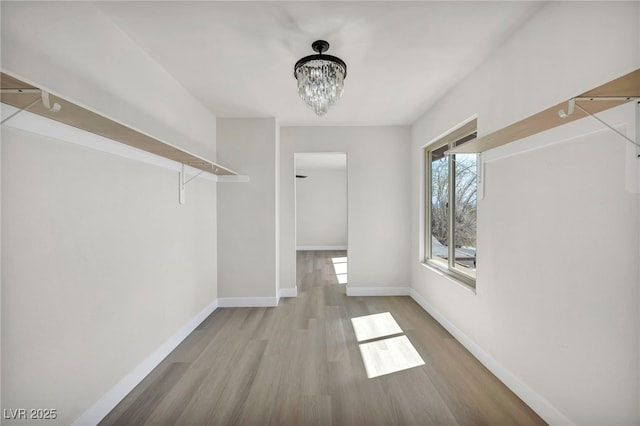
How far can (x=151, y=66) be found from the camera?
218 cm

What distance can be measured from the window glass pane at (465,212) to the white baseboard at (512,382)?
611 millimetres

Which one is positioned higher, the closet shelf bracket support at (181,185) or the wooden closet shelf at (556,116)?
the wooden closet shelf at (556,116)

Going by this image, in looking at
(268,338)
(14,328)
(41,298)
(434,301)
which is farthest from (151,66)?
(434,301)

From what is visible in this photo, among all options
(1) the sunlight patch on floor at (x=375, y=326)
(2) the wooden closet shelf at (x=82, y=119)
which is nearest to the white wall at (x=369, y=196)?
(1) the sunlight patch on floor at (x=375, y=326)

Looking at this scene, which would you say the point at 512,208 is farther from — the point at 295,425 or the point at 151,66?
the point at 151,66

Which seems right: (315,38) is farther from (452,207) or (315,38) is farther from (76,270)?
(452,207)

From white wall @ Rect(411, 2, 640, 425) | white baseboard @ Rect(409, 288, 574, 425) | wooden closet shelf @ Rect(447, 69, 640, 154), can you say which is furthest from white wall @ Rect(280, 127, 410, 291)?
wooden closet shelf @ Rect(447, 69, 640, 154)

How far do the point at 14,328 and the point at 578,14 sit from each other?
313 cm

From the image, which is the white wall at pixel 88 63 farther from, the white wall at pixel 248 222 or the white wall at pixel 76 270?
the white wall at pixel 248 222

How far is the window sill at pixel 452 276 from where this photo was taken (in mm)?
2581

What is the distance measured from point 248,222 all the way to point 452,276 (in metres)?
2.55

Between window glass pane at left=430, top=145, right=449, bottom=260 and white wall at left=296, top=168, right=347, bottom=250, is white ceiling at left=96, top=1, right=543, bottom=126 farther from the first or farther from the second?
white wall at left=296, top=168, right=347, bottom=250

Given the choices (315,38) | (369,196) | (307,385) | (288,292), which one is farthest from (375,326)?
(315,38)

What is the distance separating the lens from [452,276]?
2.97 m
